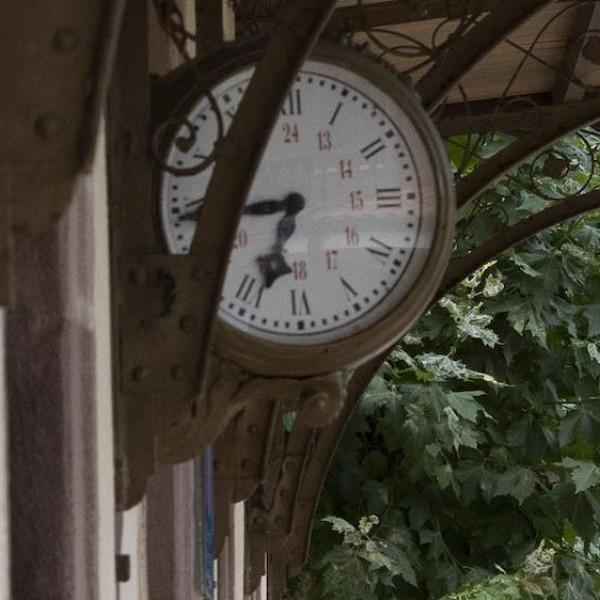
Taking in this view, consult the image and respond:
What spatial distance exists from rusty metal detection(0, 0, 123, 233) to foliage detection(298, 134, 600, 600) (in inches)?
188

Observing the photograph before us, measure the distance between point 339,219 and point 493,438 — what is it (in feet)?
16.4

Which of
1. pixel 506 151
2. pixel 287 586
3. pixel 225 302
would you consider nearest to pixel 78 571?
pixel 225 302

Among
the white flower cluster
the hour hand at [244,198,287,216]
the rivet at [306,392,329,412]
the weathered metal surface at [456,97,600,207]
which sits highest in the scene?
the weathered metal surface at [456,97,600,207]

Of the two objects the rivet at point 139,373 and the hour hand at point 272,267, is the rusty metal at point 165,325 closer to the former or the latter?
the rivet at point 139,373

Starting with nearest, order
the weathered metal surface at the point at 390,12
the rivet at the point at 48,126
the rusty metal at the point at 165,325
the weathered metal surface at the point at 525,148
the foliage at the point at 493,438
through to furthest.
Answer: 1. the rivet at the point at 48,126
2. the rusty metal at the point at 165,325
3. the weathered metal surface at the point at 525,148
4. the weathered metal surface at the point at 390,12
5. the foliage at the point at 493,438

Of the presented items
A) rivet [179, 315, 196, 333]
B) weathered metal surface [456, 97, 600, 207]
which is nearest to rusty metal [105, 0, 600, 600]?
rivet [179, 315, 196, 333]

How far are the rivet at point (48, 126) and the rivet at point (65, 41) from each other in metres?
0.06

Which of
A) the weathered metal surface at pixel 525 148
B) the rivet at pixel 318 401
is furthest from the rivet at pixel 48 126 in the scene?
the weathered metal surface at pixel 525 148

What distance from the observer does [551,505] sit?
6785 mm

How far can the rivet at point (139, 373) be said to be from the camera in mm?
1936

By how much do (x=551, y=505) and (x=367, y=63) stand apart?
499cm

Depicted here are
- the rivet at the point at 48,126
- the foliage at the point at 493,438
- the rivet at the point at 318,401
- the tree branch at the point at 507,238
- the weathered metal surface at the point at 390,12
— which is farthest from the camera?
the foliage at the point at 493,438

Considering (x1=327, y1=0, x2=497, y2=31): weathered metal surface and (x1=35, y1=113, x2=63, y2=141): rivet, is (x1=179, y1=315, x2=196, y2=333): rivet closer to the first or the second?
(x1=35, y1=113, x2=63, y2=141): rivet

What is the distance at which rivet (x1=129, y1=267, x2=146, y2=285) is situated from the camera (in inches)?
75.9
